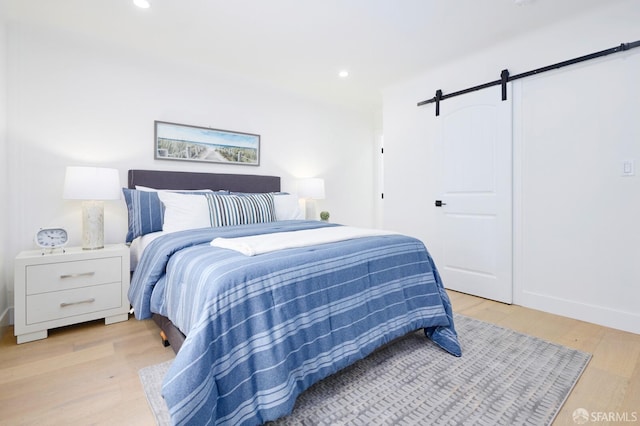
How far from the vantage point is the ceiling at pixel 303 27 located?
7.11 ft

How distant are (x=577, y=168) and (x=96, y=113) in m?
4.01

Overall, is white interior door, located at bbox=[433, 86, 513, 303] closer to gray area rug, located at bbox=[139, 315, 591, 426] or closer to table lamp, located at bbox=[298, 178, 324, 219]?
gray area rug, located at bbox=[139, 315, 591, 426]

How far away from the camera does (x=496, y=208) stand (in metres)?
2.80

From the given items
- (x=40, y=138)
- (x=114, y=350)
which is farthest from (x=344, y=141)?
(x=114, y=350)

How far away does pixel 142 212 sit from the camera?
2428mm

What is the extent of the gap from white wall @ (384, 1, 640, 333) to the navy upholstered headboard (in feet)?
7.95

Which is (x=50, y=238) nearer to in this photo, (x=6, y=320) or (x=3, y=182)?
(x=3, y=182)

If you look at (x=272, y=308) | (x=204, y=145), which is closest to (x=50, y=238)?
(x=204, y=145)

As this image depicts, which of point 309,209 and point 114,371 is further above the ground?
point 309,209

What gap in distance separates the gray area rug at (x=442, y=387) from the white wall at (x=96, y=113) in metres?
1.74

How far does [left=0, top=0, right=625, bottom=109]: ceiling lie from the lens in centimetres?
217

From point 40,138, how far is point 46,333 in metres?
1.48

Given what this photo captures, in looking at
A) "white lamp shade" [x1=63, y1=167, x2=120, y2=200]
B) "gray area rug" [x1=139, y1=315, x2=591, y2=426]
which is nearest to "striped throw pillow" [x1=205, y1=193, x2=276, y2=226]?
"white lamp shade" [x1=63, y1=167, x2=120, y2=200]

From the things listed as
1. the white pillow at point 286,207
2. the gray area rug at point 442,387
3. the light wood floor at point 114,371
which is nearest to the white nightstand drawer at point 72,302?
the light wood floor at point 114,371
